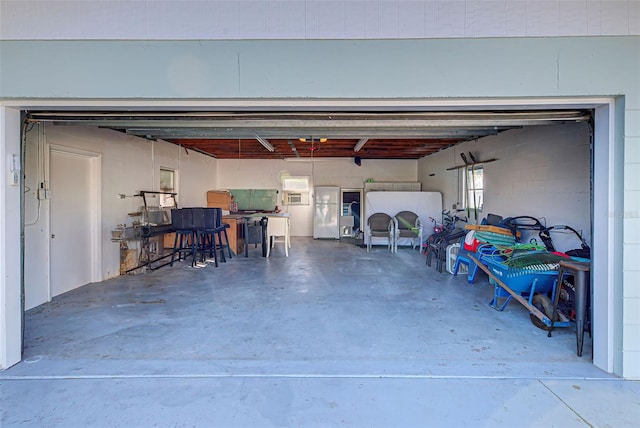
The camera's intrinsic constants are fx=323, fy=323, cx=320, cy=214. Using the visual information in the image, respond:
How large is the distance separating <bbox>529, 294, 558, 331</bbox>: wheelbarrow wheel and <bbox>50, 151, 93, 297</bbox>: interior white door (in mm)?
5910

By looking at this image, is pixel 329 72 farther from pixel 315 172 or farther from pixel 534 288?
pixel 315 172

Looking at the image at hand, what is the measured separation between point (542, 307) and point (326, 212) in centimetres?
765

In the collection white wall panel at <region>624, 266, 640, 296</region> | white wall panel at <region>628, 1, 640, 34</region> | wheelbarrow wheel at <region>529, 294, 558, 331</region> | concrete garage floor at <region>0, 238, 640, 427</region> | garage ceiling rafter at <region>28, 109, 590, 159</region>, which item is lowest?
concrete garage floor at <region>0, 238, 640, 427</region>

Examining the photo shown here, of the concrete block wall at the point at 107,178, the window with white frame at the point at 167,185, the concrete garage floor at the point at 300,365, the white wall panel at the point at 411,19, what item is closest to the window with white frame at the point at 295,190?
the concrete block wall at the point at 107,178

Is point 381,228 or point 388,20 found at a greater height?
point 388,20

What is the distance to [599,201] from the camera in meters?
2.52

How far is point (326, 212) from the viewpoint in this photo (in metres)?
10.6

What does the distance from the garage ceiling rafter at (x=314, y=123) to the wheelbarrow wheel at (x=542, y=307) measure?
175 cm

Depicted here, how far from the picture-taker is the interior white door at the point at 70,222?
4414 mm

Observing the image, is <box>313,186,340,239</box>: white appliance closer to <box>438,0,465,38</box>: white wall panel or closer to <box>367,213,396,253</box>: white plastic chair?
<box>367,213,396,253</box>: white plastic chair

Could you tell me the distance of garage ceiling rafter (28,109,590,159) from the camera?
2949 mm

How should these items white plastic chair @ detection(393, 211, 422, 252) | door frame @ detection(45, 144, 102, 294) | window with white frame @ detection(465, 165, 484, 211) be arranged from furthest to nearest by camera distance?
white plastic chair @ detection(393, 211, 422, 252)
window with white frame @ detection(465, 165, 484, 211)
door frame @ detection(45, 144, 102, 294)

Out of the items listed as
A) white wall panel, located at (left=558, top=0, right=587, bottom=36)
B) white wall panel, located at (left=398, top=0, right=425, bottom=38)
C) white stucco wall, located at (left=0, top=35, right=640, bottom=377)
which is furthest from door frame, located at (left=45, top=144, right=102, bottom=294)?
white wall panel, located at (left=558, top=0, right=587, bottom=36)

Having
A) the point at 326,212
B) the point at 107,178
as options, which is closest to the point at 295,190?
the point at 326,212
